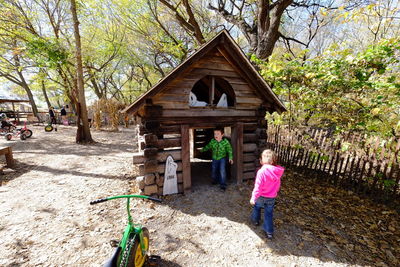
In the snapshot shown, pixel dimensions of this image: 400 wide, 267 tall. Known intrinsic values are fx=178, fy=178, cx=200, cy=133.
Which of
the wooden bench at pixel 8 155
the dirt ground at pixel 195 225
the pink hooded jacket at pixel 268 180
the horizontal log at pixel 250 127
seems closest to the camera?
the dirt ground at pixel 195 225

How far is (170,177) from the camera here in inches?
197

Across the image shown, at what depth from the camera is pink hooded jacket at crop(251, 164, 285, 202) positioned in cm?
346

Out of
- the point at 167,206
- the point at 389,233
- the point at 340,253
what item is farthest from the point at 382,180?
the point at 167,206

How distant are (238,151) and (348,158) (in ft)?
11.4

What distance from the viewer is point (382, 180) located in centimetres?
500

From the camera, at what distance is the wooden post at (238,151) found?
5527 mm

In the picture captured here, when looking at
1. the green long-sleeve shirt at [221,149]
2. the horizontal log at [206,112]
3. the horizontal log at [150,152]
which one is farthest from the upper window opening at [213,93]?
the horizontal log at [150,152]

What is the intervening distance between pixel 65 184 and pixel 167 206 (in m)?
3.72

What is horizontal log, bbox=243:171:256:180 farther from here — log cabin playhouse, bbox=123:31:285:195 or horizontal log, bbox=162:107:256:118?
horizontal log, bbox=162:107:256:118

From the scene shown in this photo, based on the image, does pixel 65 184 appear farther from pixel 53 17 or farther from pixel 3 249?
pixel 53 17

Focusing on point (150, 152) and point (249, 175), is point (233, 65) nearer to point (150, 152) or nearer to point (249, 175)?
point (150, 152)

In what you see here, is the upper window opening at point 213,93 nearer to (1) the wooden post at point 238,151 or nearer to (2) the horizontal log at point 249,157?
(1) the wooden post at point 238,151

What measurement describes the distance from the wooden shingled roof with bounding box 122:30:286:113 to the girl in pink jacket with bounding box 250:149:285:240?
8.38 feet

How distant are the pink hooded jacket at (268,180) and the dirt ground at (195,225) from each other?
104cm
